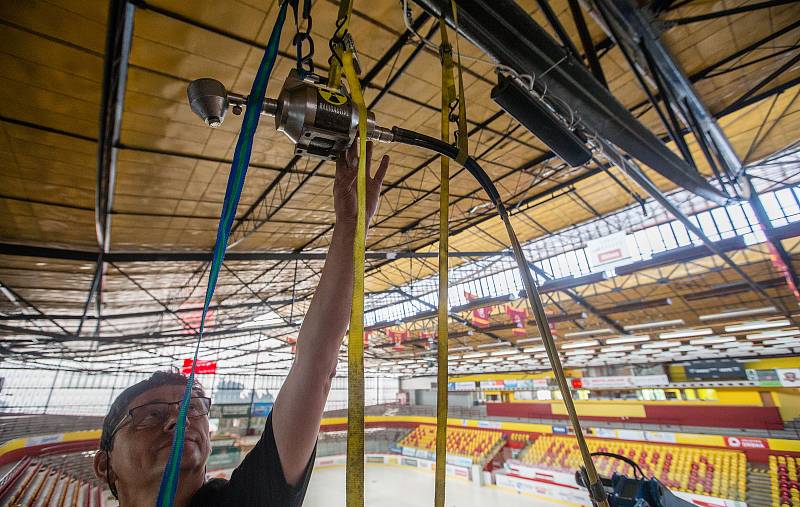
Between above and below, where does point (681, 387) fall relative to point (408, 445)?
above

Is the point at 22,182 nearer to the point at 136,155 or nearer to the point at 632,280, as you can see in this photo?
the point at 136,155

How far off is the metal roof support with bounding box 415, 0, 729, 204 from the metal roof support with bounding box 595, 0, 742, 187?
0.44 metres

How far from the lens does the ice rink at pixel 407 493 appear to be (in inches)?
760

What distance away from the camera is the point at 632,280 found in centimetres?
1862

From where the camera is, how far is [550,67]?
3.33 meters

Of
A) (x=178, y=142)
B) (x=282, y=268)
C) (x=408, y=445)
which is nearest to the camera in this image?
(x=178, y=142)

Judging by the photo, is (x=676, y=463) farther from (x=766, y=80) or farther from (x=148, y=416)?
(x=148, y=416)

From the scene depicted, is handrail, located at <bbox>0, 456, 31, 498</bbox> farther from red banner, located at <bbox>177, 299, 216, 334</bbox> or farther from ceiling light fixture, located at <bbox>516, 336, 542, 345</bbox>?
ceiling light fixture, located at <bbox>516, 336, 542, 345</bbox>

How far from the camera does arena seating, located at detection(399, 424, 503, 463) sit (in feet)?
85.4

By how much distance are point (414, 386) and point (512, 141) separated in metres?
42.5

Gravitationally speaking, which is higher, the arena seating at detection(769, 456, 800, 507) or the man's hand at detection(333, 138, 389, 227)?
the man's hand at detection(333, 138, 389, 227)

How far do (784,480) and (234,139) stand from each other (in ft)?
79.2

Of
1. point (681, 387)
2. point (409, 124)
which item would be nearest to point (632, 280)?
point (681, 387)

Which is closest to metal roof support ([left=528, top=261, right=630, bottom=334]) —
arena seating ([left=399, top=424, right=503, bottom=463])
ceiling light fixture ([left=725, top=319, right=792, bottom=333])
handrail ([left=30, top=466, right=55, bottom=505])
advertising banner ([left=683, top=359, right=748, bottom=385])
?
ceiling light fixture ([left=725, top=319, right=792, bottom=333])
